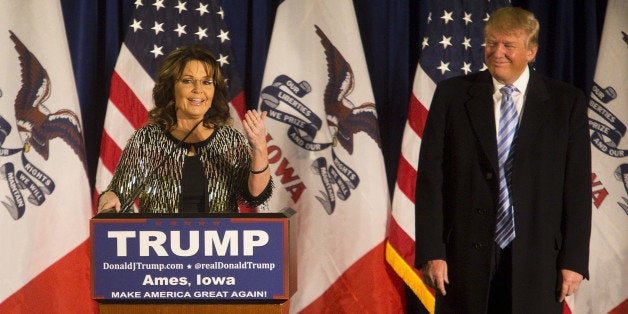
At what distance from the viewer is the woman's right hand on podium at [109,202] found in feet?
7.93

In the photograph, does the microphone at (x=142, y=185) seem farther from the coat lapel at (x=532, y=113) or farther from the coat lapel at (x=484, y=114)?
the coat lapel at (x=532, y=113)

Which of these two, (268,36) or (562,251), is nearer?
(562,251)

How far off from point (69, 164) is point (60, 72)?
18.1 inches

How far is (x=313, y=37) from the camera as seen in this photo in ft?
12.3

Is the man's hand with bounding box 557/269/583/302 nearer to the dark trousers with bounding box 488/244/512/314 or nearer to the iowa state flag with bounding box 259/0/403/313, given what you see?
the dark trousers with bounding box 488/244/512/314

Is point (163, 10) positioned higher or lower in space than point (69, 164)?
A: higher

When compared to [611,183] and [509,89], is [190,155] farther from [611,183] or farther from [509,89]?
[611,183]

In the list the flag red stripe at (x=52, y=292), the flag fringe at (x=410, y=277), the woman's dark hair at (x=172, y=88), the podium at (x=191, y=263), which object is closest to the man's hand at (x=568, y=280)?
the podium at (x=191, y=263)

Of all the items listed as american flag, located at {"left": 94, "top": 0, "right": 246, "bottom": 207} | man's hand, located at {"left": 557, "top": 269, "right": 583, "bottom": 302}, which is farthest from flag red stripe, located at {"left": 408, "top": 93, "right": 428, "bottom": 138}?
man's hand, located at {"left": 557, "top": 269, "right": 583, "bottom": 302}

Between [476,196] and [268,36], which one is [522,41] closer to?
[476,196]

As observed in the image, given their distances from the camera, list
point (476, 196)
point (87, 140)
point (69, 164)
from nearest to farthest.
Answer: point (476, 196) < point (69, 164) < point (87, 140)

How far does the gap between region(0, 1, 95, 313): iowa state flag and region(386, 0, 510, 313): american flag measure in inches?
62.0

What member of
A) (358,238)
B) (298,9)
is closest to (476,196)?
(358,238)

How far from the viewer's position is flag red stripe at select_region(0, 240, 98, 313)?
3.68 meters
